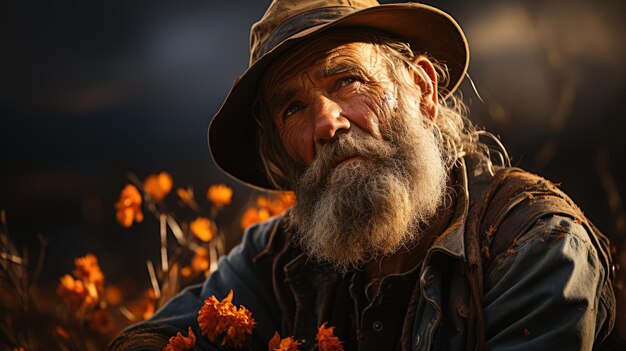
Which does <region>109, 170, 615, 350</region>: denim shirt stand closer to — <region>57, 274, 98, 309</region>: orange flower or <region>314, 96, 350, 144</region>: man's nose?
<region>57, 274, 98, 309</region>: orange flower

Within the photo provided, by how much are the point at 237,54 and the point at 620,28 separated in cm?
282

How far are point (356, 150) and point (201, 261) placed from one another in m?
1.54

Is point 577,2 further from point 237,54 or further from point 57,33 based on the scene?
point 57,33

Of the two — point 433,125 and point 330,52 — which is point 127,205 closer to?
point 330,52

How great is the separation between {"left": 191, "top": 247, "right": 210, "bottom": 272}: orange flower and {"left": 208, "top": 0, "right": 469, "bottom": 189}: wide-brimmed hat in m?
0.58

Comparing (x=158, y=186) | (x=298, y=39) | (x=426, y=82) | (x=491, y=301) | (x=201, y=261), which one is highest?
(x=298, y=39)

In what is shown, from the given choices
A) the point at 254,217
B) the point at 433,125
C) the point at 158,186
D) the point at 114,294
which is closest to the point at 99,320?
the point at 158,186

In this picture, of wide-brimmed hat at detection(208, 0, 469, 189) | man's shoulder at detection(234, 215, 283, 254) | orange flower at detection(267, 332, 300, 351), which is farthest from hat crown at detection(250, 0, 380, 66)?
orange flower at detection(267, 332, 300, 351)

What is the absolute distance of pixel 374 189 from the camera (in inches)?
93.3

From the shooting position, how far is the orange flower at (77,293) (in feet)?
9.92

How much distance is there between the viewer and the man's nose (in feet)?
8.03

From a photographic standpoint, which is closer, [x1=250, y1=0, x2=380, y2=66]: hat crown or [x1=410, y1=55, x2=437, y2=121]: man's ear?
[x1=250, y1=0, x2=380, y2=66]: hat crown

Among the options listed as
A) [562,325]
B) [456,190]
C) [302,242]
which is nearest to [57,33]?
[302,242]

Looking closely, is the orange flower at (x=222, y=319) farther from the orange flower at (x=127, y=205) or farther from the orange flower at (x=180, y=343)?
the orange flower at (x=127, y=205)
